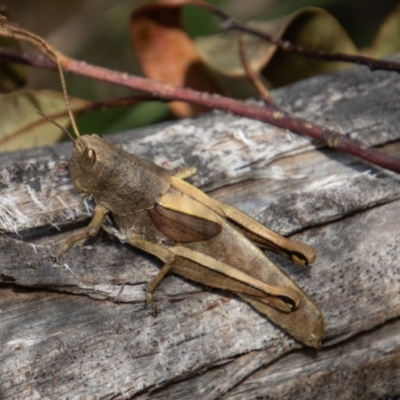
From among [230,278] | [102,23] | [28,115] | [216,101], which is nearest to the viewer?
[230,278]

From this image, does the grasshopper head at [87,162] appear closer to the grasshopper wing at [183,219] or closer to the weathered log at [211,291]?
the weathered log at [211,291]

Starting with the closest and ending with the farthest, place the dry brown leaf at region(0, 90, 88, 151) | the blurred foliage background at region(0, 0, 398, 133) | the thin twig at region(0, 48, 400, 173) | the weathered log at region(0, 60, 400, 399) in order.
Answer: the weathered log at region(0, 60, 400, 399) → the thin twig at region(0, 48, 400, 173) → the dry brown leaf at region(0, 90, 88, 151) → the blurred foliage background at region(0, 0, 398, 133)

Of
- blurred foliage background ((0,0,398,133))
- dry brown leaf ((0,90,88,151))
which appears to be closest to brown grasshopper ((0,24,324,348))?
dry brown leaf ((0,90,88,151))

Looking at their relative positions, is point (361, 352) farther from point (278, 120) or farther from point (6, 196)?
point (6, 196)

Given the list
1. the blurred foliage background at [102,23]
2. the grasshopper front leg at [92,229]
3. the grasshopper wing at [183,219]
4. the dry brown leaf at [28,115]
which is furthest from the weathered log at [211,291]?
the blurred foliage background at [102,23]

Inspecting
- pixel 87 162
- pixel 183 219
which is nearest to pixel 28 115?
pixel 87 162

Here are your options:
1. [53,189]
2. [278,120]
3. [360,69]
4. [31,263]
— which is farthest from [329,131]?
[31,263]

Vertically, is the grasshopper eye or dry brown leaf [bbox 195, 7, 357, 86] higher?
dry brown leaf [bbox 195, 7, 357, 86]

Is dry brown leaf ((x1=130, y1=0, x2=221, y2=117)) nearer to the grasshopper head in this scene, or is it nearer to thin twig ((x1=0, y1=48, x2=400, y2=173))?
thin twig ((x1=0, y1=48, x2=400, y2=173))

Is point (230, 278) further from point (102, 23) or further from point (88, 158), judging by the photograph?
point (102, 23)
